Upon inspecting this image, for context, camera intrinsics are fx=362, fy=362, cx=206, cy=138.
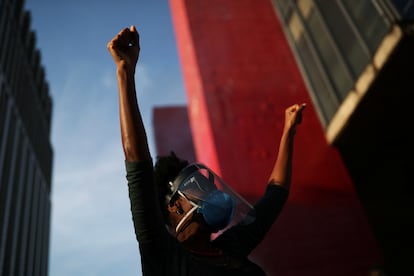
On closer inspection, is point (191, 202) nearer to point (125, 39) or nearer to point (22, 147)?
point (125, 39)

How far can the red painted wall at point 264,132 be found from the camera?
9320 millimetres

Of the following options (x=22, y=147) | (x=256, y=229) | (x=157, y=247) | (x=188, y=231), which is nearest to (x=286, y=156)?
(x=256, y=229)

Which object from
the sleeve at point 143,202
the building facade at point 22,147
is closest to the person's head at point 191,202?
the sleeve at point 143,202

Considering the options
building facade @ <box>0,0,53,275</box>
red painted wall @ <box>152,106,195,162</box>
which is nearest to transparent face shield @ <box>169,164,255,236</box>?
red painted wall @ <box>152,106,195,162</box>

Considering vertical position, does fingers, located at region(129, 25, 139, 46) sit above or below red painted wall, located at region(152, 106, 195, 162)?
below

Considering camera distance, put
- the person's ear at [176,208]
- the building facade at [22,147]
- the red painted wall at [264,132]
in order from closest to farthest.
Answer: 1. the person's ear at [176,208]
2. the red painted wall at [264,132]
3. the building facade at [22,147]

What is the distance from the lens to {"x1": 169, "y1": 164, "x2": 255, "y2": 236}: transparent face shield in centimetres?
180

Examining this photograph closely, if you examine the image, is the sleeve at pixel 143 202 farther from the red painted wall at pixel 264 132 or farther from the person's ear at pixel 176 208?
the red painted wall at pixel 264 132

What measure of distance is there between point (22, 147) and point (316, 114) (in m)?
41.4

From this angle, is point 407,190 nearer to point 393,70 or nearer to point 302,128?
point 302,128

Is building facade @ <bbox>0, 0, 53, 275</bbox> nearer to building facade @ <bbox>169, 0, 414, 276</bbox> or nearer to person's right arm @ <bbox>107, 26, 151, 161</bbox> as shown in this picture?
building facade @ <bbox>169, 0, 414, 276</bbox>

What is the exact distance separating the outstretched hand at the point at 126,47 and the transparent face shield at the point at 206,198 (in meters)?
0.70

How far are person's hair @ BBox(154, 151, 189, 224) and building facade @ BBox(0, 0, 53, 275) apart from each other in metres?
37.0

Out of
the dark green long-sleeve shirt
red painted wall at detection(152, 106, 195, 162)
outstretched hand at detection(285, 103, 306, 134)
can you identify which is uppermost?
red painted wall at detection(152, 106, 195, 162)
